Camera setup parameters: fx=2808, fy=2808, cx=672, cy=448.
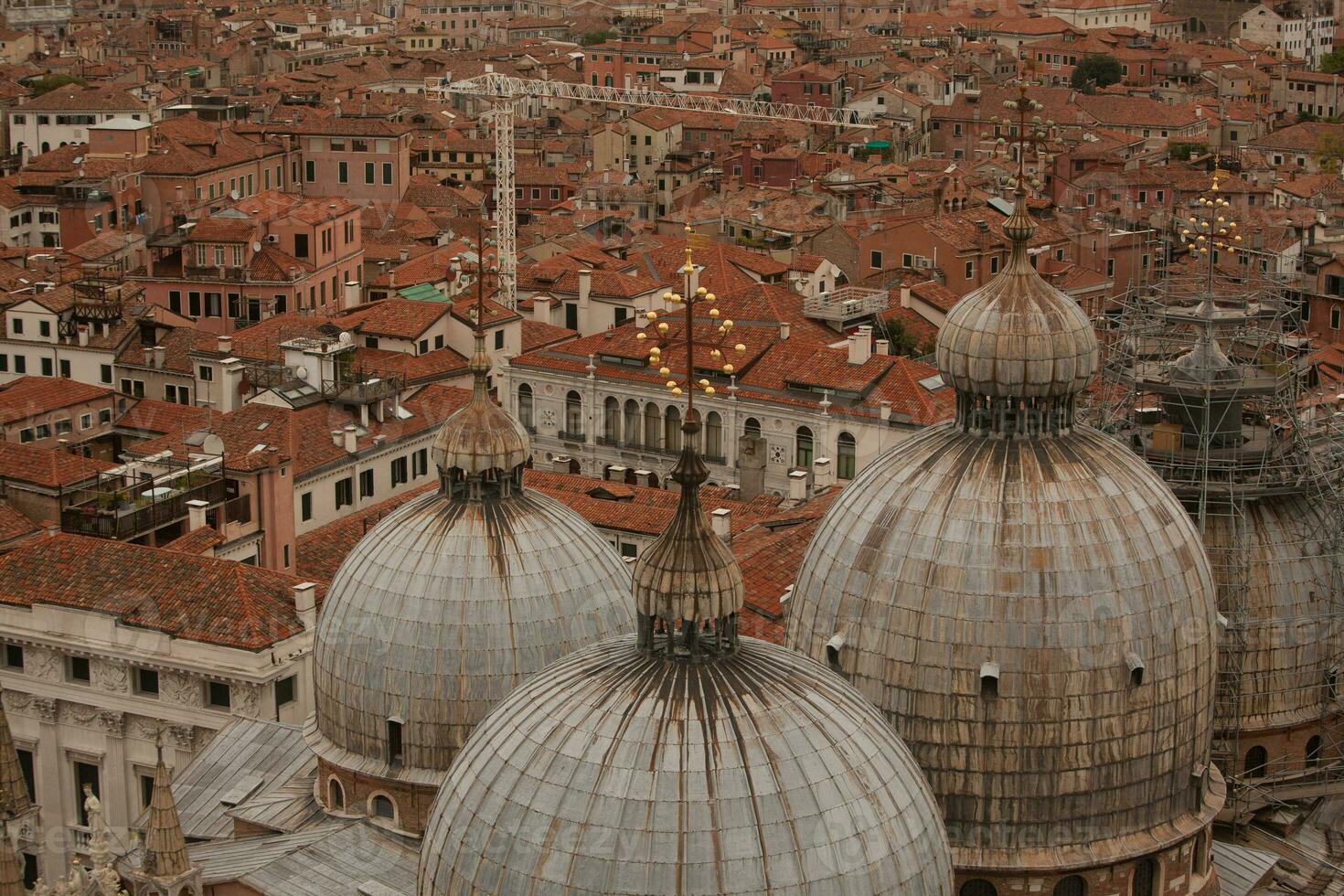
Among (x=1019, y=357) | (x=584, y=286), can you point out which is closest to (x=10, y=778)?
(x=1019, y=357)

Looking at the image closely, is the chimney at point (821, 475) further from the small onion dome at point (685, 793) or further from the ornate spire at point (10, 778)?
the small onion dome at point (685, 793)

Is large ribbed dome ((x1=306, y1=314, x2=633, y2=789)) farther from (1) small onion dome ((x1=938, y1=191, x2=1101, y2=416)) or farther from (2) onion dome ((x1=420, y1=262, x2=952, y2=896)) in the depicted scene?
(2) onion dome ((x1=420, y1=262, x2=952, y2=896))

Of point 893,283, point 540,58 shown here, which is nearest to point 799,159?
point 893,283

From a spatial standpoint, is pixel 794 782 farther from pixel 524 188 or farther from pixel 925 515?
pixel 524 188

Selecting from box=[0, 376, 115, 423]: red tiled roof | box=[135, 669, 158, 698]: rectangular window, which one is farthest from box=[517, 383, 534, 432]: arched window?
box=[135, 669, 158, 698]: rectangular window

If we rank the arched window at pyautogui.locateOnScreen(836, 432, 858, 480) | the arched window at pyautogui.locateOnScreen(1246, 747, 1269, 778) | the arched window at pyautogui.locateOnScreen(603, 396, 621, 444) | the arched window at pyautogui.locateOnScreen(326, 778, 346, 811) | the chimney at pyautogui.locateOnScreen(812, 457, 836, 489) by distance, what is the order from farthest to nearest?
1. the arched window at pyautogui.locateOnScreen(603, 396, 621, 444)
2. the arched window at pyautogui.locateOnScreen(836, 432, 858, 480)
3. the chimney at pyautogui.locateOnScreen(812, 457, 836, 489)
4. the arched window at pyautogui.locateOnScreen(1246, 747, 1269, 778)
5. the arched window at pyautogui.locateOnScreen(326, 778, 346, 811)

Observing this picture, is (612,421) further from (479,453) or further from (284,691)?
(479,453)
